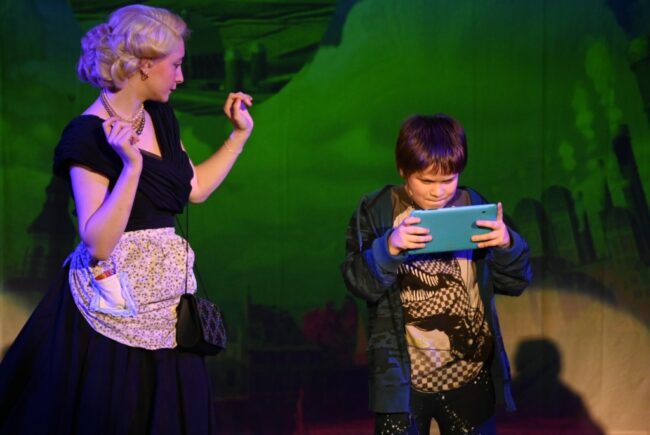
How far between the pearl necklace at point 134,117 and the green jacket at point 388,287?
0.61m

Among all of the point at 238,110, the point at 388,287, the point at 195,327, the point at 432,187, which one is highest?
the point at 238,110

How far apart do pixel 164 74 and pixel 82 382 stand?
77 centimetres

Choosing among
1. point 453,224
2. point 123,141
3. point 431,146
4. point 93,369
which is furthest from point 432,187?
point 93,369

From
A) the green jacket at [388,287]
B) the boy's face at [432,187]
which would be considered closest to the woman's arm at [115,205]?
the green jacket at [388,287]

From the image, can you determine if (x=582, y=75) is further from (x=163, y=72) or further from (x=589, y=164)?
(x=163, y=72)

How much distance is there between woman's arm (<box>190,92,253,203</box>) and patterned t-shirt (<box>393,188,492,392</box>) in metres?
0.57

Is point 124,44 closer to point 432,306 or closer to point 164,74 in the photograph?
point 164,74

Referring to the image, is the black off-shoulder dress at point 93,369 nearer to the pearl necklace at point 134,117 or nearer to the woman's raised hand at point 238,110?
the pearl necklace at point 134,117

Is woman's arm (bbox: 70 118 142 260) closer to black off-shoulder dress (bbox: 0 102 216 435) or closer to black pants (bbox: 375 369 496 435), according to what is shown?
black off-shoulder dress (bbox: 0 102 216 435)

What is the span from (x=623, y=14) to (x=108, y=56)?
291 cm

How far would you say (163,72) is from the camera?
220 cm

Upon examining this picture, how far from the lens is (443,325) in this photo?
93.0 inches

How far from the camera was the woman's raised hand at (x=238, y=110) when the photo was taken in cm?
245

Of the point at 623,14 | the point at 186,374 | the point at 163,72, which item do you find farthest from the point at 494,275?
the point at 623,14
